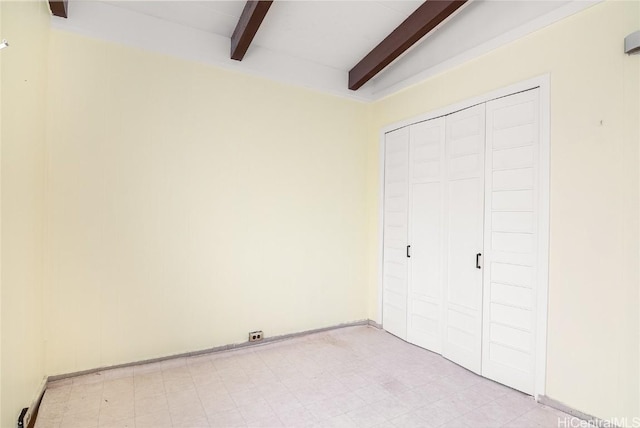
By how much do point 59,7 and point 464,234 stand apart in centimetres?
382

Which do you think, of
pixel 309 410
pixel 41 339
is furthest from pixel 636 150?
pixel 41 339

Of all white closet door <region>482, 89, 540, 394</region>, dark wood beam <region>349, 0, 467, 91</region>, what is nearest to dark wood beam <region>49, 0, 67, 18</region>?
dark wood beam <region>349, 0, 467, 91</region>

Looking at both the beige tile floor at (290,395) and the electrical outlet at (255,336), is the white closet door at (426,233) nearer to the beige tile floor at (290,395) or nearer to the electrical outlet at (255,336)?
the beige tile floor at (290,395)

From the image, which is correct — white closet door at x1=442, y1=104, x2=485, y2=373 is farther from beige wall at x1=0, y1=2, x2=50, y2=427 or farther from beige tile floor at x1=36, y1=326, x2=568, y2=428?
beige wall at x1=0, y1=2, x2=50, y2=427

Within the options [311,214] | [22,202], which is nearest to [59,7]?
[22,202]

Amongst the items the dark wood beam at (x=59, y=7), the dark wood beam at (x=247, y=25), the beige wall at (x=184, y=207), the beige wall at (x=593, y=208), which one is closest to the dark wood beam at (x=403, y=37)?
the beige wall at (x=184, y=207)

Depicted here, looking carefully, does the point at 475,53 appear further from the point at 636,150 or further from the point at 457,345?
the point at 457,345

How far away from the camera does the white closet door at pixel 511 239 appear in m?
2.50

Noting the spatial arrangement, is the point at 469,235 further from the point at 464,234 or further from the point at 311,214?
the point at 311,214

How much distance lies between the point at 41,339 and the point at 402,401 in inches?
110

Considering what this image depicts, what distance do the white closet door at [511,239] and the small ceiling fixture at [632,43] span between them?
554 mm

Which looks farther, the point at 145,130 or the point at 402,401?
the point at 145,130

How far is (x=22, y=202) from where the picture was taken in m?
2.01

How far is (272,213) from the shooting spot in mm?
3516
